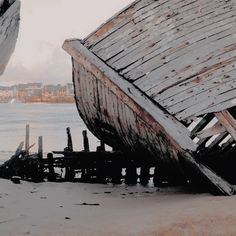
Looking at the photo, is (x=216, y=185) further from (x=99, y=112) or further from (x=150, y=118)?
(x=99, y=112)

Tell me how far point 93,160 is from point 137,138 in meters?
3.66

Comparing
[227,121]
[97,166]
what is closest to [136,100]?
[227,121]

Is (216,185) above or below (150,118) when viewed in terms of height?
below

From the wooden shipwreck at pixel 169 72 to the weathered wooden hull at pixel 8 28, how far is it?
5.65 metres

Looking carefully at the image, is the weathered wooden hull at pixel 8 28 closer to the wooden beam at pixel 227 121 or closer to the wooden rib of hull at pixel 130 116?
the wooden rib of hull at pixel 130 116

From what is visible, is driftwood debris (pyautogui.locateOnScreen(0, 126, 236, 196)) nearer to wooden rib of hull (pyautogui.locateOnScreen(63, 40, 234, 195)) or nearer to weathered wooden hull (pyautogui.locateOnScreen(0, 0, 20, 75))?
wooden rib of hull (pyautogui.locateOnScreen(63, 40, 234, 195))

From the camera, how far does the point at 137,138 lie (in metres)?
8.27

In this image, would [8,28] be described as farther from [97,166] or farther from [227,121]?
[97,166]

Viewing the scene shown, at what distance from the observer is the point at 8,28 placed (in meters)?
1.06

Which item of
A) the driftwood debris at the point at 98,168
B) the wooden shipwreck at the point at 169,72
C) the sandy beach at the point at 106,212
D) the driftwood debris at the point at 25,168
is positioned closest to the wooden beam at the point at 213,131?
the wooden shipwreck at the point at 169,72

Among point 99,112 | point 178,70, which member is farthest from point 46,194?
point 178,70

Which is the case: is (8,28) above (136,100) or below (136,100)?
above

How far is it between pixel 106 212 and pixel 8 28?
639 cm

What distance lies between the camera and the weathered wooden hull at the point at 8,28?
104 centimetres
